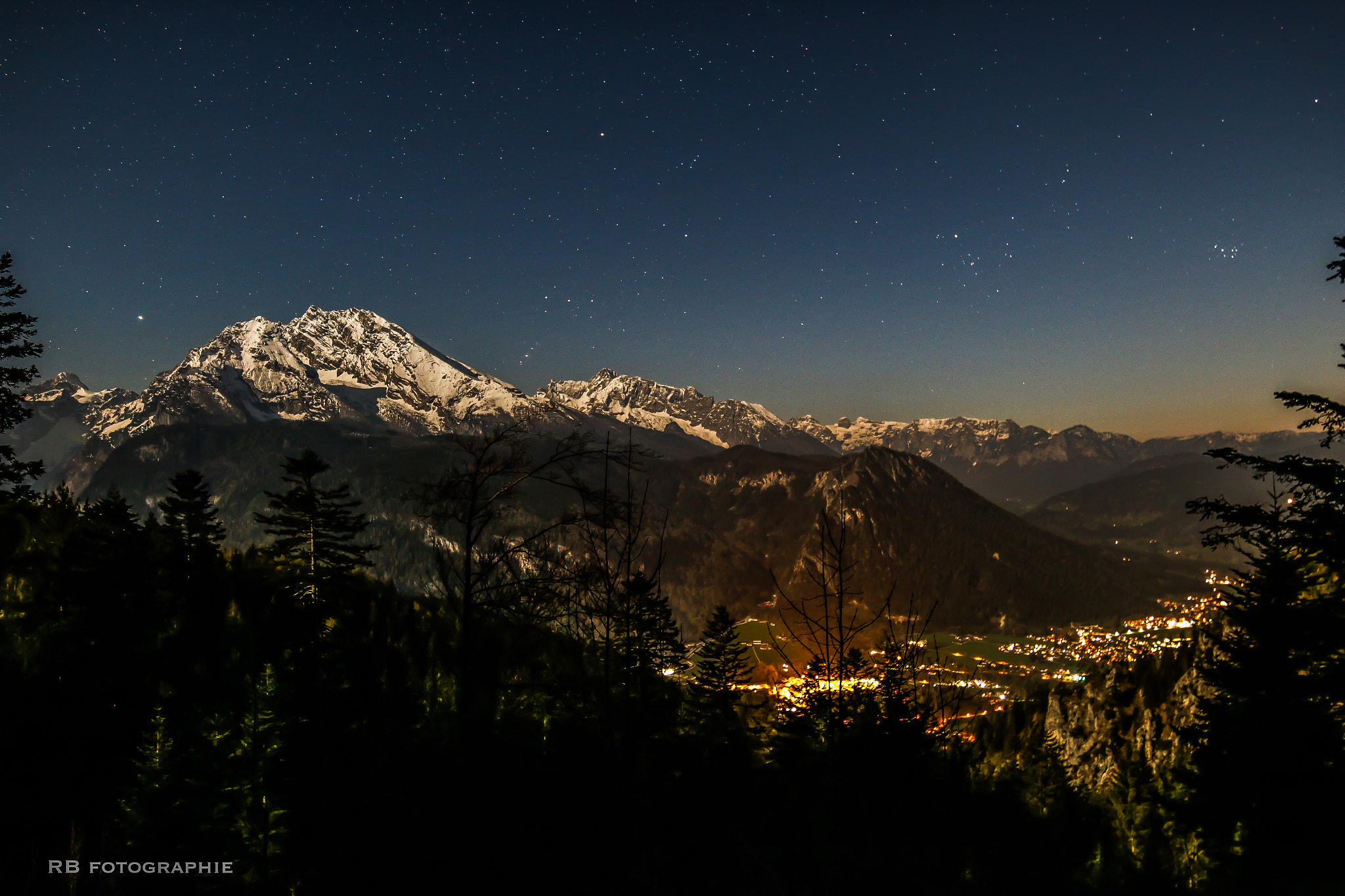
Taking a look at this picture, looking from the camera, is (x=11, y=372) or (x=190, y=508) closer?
(x=11, y=372)

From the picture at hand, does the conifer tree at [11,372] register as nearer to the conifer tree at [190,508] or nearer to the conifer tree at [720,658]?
the conifer tree at [190,508]

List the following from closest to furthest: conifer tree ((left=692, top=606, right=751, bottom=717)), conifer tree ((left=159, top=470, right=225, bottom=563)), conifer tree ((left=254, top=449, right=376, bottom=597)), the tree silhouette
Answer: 1. the tree silhouette
2. conifer tree ((left=254, top=449, right=376, bottom=597))
3. conifer tree ((left=159, top=470, right=225, bottom=563))
4. conifer tree ((left=692, top=606, right=751, bottom=717))

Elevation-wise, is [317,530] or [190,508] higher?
[190,508]

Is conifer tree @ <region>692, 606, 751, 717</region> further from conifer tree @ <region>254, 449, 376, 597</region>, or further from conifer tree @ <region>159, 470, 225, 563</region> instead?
conifer tree @ <region>159, 470, 225, 563</region>

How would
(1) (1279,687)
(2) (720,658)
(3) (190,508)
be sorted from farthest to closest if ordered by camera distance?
(2) (720,658)
(3) (190,508)
(1) (1279,687)

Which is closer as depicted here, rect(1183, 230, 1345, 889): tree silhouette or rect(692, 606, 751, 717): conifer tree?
rect(1183, 230, 1345, 889): tree silhouette

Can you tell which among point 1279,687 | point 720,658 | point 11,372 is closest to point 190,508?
point 11,372

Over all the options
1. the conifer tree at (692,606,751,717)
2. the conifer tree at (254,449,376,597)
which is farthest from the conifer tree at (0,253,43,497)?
the conifer tree at (692,606,751,717)

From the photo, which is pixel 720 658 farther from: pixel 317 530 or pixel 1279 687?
pixel 1279 687

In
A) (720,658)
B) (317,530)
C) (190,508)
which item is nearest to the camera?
(317,530)

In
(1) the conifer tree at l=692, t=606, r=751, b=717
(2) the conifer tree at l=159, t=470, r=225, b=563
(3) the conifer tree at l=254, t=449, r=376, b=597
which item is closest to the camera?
(3) the conifer tree at l=254, t=449, r=376, b=597

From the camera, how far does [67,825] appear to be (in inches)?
255

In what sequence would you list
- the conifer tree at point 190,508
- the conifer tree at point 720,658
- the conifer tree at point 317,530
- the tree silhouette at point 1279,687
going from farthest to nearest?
the conifer tree at point 720,658 → the conifer tree at point 190,508 → the conifer tree at point 317,530 → the tree silhouette at point 1279,687

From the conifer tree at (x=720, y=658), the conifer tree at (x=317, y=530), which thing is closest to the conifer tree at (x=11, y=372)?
the conifer tree at (x=317, y=530)
